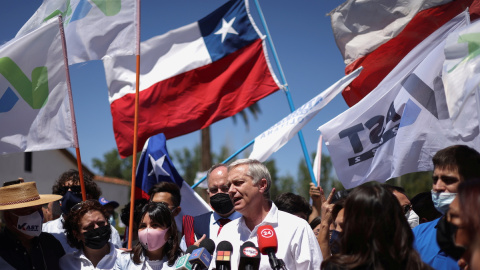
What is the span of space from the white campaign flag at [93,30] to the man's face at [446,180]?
165 inches

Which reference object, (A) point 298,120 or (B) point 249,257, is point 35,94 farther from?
(B) point 249,257

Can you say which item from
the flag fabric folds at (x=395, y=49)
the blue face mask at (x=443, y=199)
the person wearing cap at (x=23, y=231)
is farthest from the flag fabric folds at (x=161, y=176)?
the blue face mask at (x=443, y=199)

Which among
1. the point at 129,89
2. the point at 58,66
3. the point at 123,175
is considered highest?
the point at 58,66

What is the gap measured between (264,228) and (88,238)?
1.95 metres

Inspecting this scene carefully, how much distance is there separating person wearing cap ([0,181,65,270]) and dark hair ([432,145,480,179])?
3.20 meters

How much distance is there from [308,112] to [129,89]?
3.67m

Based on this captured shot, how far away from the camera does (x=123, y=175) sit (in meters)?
72.2

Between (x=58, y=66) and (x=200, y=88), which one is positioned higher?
(x=58, y=66)

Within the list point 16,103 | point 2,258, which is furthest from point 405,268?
point 16,103

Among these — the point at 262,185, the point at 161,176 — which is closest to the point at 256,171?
the point at 262,185

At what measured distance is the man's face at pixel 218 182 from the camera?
17.2 ft

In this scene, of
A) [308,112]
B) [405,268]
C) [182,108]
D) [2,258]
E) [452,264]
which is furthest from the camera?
[182,108]

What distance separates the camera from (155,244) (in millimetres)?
4621

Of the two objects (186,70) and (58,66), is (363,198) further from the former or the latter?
(186,70)
